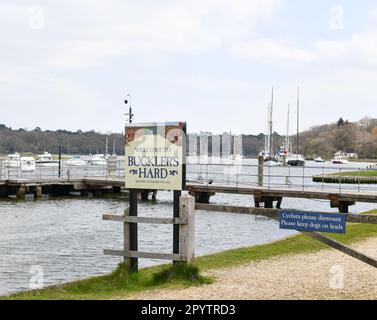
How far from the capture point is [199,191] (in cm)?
4056

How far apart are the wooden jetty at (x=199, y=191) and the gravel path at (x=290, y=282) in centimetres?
1952

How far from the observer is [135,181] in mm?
12312

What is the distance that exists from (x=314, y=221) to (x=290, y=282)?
1.65m

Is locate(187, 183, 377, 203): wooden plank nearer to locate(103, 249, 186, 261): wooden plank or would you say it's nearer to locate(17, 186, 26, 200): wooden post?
locate(17, 186, 26, 200): wooden post

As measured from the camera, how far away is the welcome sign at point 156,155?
1186cm

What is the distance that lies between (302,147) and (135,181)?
7429 inches

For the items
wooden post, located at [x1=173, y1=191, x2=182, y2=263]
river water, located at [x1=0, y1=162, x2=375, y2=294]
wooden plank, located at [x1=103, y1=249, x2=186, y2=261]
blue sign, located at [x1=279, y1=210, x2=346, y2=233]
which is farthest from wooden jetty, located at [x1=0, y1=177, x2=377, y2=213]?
blue sign, located at [x1=279, y1=210, x2=346, y2=233]

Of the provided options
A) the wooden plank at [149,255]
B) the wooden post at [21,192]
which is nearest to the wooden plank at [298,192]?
the wooden post at [21,192]

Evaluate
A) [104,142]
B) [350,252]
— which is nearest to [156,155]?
[350,252]

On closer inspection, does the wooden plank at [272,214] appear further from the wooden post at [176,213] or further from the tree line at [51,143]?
the tree line at [51,143]

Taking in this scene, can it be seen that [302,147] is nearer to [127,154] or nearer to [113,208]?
[113,208]
